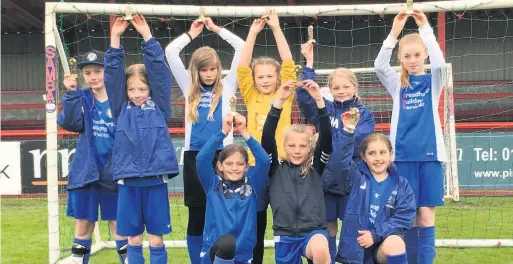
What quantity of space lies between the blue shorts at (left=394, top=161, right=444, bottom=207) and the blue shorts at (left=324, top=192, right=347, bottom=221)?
38 centimetres

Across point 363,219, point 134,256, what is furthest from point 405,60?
point 134,256

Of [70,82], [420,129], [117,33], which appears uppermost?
[117,33]

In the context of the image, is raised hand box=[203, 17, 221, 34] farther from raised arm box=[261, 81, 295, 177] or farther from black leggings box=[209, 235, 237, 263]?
black leggings box=[209, 235, 237, 263]

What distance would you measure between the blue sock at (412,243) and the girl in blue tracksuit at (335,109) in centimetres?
43

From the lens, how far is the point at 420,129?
285 centimetres

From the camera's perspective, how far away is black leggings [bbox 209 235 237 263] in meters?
2.41

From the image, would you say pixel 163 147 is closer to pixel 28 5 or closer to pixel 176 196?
pixel 176 196

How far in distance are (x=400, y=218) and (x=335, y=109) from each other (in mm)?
688

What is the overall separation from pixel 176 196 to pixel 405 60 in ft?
18.2

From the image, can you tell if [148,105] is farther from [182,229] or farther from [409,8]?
[182,229]

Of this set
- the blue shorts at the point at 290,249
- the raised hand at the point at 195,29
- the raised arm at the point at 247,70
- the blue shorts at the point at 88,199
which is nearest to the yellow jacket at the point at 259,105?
the raised arm at the point at 247,70

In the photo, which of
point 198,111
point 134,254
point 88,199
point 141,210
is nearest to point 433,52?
point 198,111

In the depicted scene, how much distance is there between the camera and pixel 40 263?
394 cm

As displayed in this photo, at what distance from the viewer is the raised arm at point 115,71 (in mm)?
2752
